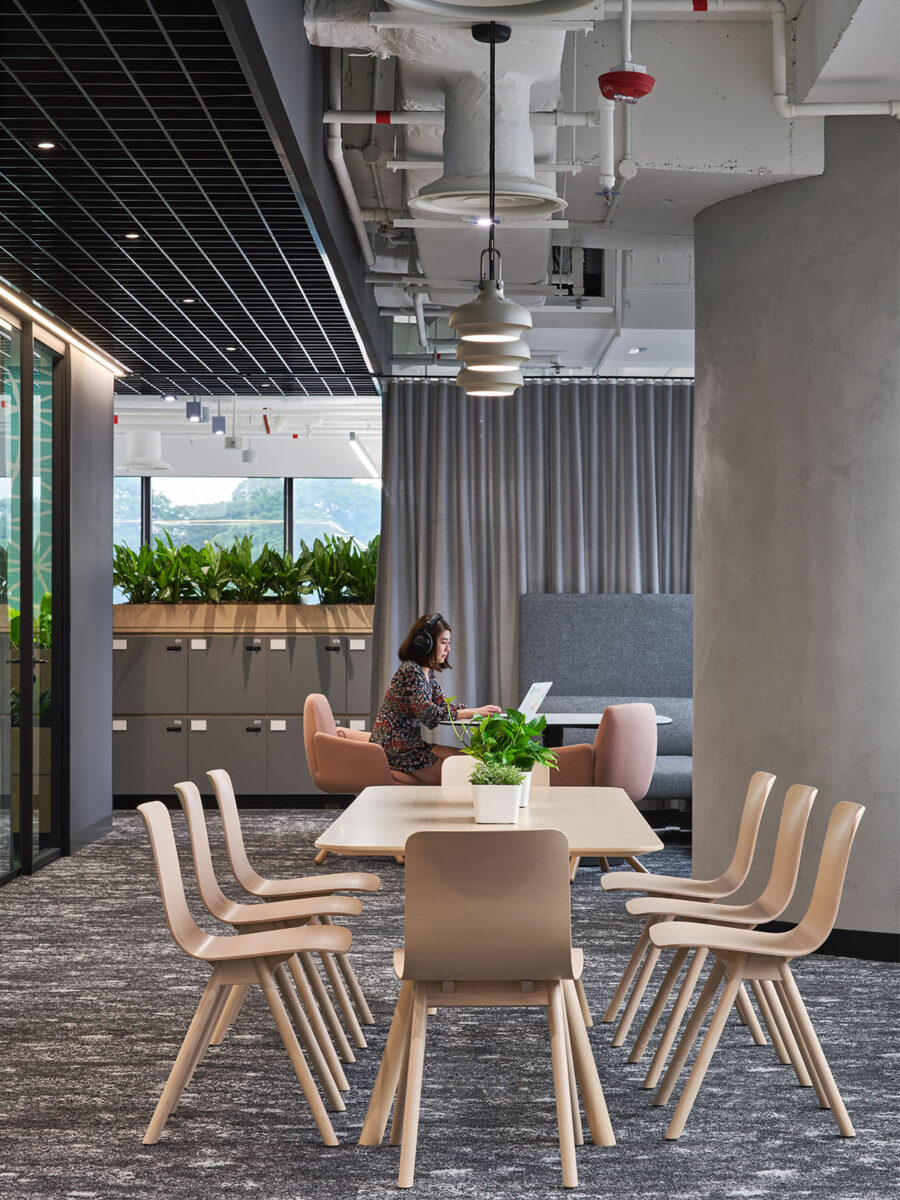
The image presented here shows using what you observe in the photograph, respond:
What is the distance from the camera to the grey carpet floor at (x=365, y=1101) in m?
3.38

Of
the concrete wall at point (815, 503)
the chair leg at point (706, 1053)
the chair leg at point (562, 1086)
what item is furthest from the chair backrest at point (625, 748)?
the chair leg at point (562, 1086)

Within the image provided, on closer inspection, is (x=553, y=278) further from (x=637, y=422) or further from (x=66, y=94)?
(x=66, y=94)

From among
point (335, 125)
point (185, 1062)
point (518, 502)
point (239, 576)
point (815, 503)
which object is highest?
point (335, 125)

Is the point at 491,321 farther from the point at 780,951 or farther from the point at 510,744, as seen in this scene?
the point at 780,951

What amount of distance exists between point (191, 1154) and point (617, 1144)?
114 cm

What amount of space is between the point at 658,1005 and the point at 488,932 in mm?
1170

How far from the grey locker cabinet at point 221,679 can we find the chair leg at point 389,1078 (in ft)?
22.4

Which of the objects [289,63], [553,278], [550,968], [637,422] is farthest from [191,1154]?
[637,422]

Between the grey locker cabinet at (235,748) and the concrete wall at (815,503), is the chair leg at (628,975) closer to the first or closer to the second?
the concrete wall at (815,503)

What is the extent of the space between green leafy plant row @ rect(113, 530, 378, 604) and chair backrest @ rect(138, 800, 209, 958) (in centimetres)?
670

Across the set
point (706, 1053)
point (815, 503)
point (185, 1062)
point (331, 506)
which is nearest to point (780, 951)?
point (706, 1053)

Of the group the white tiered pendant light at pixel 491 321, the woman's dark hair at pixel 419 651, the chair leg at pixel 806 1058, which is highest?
the white tiered pendant light at pixel 491 321

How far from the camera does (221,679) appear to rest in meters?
10.4

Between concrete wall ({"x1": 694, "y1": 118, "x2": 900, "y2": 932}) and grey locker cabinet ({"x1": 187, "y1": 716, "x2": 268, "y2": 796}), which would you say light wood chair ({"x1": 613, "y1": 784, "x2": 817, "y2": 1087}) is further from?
grey locker cabinet ({"x1": 187, "y1": 716, "x2": 268, "y2": 796})
